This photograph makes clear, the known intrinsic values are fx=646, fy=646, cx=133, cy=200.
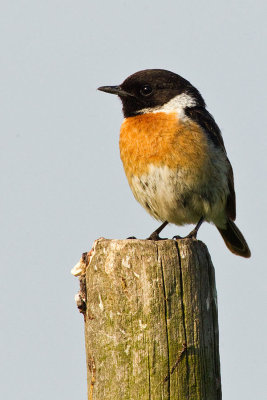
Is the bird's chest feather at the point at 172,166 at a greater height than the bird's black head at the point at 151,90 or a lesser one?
lesser

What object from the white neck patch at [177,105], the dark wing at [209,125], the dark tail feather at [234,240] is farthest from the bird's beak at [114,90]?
the dark tail feather at [234,240]

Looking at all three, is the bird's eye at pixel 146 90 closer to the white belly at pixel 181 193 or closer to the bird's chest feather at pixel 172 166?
the bird's chest feather at pixel 172 166

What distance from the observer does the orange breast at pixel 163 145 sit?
673 cm

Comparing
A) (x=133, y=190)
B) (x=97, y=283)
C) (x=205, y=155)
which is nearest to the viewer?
(x=97, y=283)

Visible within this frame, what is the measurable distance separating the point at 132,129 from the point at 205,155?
35.7 inches

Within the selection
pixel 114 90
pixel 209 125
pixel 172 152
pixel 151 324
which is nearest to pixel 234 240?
pixel 209 125

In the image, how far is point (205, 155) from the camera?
6875mm

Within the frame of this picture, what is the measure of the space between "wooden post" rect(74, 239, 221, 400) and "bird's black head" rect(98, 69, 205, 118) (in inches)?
136

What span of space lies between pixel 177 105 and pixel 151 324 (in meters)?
3.84

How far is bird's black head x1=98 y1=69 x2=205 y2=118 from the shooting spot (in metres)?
7.51

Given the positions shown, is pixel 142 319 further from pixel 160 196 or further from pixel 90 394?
pixel 160 196

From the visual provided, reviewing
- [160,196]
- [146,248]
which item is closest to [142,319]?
[146,248]

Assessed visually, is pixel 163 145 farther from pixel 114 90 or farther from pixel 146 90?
pixel 114 90

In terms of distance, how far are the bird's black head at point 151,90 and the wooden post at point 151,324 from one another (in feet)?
11.3
